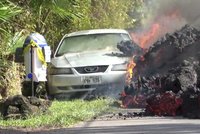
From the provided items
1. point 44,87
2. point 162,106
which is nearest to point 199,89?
point 162,106

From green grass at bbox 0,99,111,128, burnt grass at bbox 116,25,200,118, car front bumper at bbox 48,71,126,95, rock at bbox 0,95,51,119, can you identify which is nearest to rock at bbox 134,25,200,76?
burnt grass at bbox 116,25,200,118

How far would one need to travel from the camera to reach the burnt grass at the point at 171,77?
820 centimetres

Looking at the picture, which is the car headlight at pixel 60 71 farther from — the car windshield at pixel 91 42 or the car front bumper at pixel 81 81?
the car windshield at pixel 91 42

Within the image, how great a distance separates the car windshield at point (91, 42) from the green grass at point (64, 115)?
6.81 feet

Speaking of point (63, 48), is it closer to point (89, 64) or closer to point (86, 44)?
point (86, 44)

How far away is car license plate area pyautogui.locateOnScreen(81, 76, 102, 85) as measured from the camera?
10.7 metres

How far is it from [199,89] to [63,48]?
15.5ft

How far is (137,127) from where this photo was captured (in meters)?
7.26

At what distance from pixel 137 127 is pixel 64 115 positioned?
57.6 inches

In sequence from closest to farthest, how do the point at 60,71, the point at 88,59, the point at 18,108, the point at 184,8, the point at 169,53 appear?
the point at 18,108 → the point at 169,53 → the point at 60,71 → the point at 88,59 → the point at 184,8

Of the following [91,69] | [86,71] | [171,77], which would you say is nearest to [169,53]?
[171,77]

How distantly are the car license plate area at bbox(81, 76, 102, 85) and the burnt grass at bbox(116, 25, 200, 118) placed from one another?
2.38ft

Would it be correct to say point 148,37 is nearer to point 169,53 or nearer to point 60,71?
point 169,53

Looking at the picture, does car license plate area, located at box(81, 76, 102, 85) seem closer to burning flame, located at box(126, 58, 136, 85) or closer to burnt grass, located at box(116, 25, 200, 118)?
burning flame, located at box(126, 58, 136, 85)
